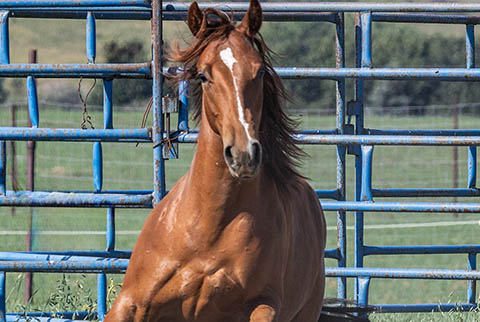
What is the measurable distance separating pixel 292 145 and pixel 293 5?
4.24 feet

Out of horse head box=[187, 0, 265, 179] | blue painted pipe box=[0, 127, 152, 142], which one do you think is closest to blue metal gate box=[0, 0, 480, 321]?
blue painted pipe box=[0, 127, 152, 142]

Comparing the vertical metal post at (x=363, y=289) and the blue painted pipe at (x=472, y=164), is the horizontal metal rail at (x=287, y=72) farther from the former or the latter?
the vertical metal post at (x=363, y=289)

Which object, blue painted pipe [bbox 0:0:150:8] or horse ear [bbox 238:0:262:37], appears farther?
blue painted pipe [bbox 0:0:150:8]

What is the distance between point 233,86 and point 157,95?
150 centimetres

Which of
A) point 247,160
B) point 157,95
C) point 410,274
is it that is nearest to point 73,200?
point 157,95

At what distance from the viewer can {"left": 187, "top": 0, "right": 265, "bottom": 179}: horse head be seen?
10.2 ft

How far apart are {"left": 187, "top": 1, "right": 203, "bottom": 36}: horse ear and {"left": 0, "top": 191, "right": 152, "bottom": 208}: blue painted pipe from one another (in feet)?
4.29

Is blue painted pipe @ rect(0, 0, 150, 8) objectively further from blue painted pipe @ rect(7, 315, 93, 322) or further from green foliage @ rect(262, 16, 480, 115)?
green foliage @ rect(262, 16, 480, 115)

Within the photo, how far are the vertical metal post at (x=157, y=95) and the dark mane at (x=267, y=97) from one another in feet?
2.11

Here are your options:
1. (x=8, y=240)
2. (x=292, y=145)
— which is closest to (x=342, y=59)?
(x=292, y=145)

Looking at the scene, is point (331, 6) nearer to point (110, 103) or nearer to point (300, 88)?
point (110, 103)

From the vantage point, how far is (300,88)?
3092cm

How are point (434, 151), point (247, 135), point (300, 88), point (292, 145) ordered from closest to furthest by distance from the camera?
point (247, 135)
point (292, 145)
point (434, 151)
point (300, 88)

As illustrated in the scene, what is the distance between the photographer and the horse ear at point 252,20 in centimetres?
363
